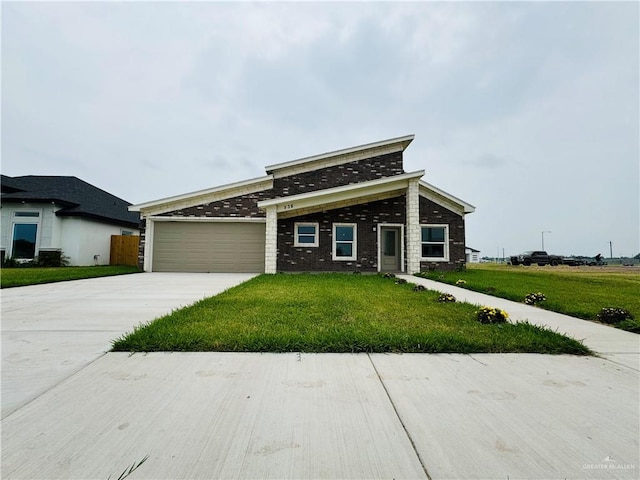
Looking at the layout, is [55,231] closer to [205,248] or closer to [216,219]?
[205,248]

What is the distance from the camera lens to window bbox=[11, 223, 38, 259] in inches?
562

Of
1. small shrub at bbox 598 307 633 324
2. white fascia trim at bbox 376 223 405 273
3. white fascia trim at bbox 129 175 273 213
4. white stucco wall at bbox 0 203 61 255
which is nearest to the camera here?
Answer: small shrub at bbox 598 307 633 324

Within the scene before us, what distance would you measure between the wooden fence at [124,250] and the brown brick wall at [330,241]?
9.40 metres

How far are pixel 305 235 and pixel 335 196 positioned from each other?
7.73 ft

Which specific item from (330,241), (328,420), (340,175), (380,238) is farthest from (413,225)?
(328,420)

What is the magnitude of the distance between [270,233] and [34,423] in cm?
994

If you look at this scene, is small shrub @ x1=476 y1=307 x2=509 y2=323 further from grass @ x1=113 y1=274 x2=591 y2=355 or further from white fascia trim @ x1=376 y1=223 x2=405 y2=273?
white fascia trim @ x1=376 y1=223 x2=405 y2=273

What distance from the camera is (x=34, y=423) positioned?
164 cm

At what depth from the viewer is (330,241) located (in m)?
12.8

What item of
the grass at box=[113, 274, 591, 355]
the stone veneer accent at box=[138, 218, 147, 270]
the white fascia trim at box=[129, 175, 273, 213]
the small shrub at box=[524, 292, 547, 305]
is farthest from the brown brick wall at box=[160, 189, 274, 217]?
the small shrub at box=[524, 292, 547, 305]

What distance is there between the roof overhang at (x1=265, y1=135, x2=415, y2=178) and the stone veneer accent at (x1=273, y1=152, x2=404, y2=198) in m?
Answer: 0.20

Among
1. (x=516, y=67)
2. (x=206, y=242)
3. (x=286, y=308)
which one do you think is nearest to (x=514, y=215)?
(x=516, y=67)

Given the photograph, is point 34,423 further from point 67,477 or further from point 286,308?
point 286,308

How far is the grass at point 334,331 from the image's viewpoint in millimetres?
2918
